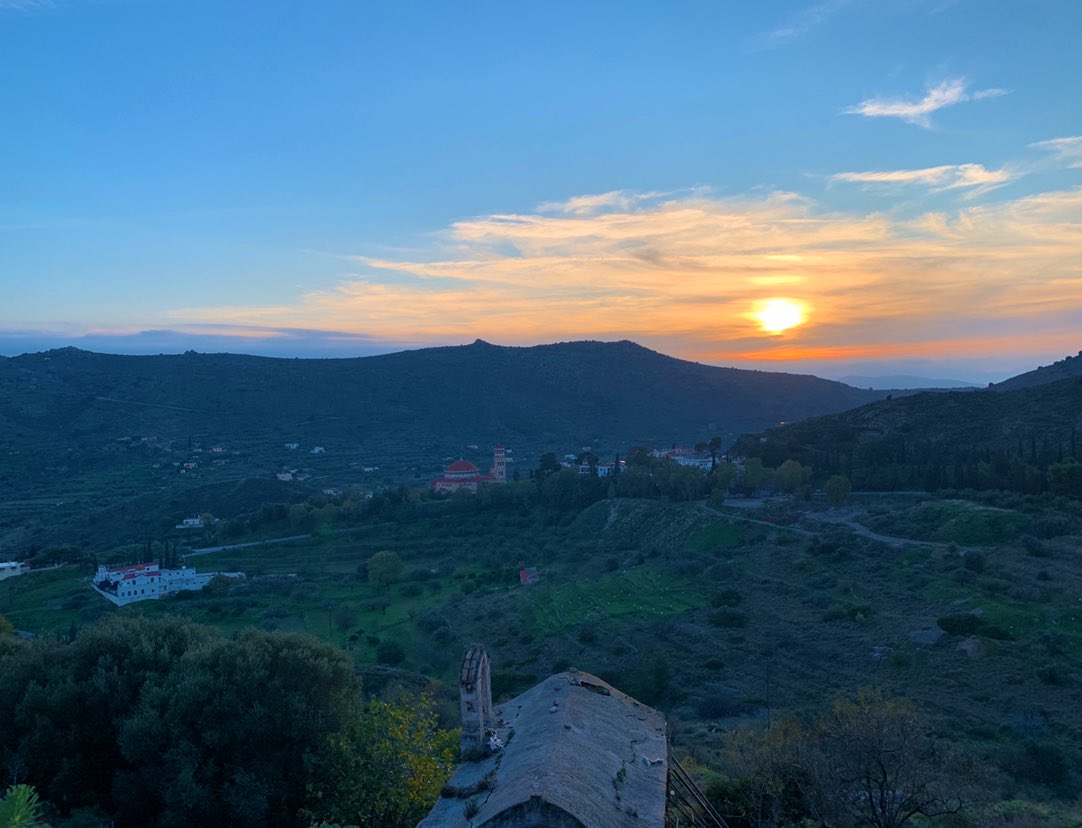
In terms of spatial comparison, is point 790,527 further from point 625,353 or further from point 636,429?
point 625,353

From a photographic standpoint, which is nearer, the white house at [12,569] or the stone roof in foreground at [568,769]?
the stone roof in foreground at [568,769]

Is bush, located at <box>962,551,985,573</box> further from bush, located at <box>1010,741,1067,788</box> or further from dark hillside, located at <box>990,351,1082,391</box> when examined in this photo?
dark hillside, located at <box>990,351,1082,391</box>

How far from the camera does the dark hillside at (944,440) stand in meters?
39.0

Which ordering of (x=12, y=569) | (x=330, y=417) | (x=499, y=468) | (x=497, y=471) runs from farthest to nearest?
(x=330, y=417), (x=499, y=468), (x=497, y=471), (x=12, y=569)

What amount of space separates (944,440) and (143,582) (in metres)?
47.0

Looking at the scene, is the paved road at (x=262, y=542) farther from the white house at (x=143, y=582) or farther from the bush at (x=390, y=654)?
the bush at (x=390, y=654)

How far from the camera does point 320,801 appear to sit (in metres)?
12.5

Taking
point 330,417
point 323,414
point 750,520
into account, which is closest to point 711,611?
point 750,520

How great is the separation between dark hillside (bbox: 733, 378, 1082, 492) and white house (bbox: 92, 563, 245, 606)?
36.3 m

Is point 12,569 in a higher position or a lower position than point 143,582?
lower

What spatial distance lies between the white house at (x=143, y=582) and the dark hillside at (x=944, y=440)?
3631 cm

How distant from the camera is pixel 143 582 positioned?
1507 inches

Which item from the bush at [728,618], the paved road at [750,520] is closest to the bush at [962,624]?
the bush at [728,618]

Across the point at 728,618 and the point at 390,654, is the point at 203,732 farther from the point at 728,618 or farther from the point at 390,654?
the point at 728,618
